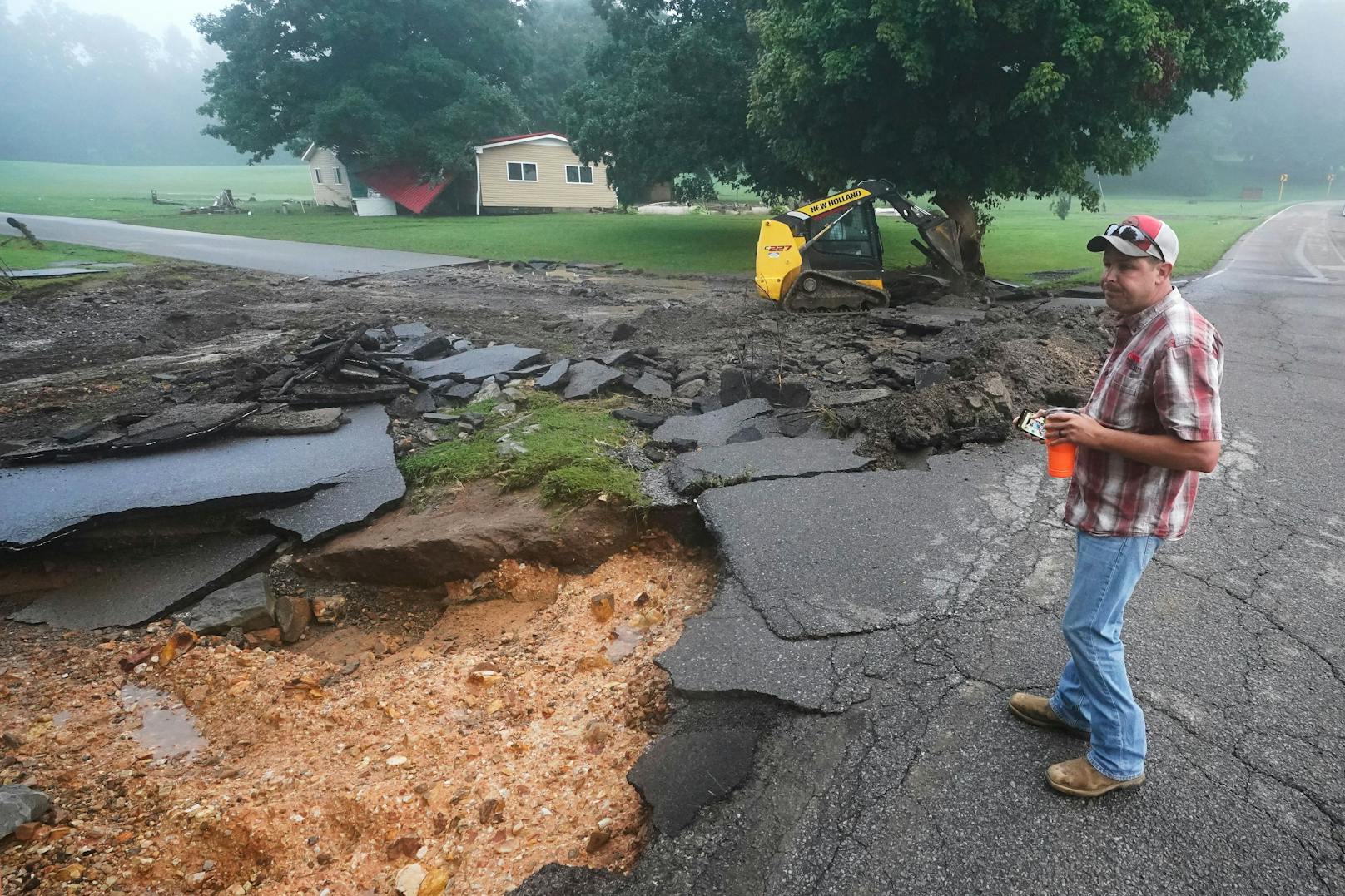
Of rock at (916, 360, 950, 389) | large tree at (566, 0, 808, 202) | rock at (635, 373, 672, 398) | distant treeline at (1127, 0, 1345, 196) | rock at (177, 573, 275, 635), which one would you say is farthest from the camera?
distant treeline at (1127, 0, 1345, 196)

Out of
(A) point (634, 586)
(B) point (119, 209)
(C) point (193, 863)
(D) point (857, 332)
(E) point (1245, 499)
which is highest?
(B) point (119, 209)

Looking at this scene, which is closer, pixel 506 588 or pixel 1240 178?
pixel 506 588

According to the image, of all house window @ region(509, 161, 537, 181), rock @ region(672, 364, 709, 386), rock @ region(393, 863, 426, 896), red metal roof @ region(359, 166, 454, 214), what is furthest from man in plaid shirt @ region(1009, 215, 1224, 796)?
red metal roof @ region(359, 166, 454, 214)

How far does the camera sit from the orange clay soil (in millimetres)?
2902

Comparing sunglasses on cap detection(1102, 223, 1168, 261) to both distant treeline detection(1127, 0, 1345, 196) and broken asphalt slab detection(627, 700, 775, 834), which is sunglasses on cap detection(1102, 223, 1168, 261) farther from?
distant treeline detection(1127, 0, 1345, 196)

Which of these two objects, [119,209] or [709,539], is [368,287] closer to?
[709,539]

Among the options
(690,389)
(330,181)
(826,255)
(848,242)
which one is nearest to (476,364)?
(690,389)

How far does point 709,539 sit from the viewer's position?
4.95m

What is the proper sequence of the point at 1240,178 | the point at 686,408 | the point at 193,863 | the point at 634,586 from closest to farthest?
1. the point at 193,863
2. the point at 634,586
3. the point at 686,408
4. the point at 1240,178

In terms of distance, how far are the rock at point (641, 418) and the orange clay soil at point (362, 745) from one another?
83.1 inches

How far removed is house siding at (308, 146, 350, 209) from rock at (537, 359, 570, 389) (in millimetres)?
43213

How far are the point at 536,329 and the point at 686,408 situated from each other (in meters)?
4.55

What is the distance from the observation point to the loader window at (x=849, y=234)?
12617 millimetres

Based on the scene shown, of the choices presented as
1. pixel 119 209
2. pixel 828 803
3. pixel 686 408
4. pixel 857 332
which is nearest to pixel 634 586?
pixel 828 803
